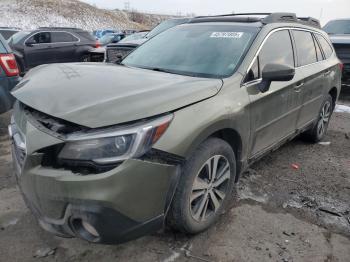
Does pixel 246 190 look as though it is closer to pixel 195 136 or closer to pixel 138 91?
pixel 195 136

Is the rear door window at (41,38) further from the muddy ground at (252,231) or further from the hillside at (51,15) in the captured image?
the hillside at (51,15)

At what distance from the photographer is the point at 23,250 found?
265 centimetres

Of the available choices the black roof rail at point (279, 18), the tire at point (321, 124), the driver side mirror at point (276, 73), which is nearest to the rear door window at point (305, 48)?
the black roof rail at point (279, 18)

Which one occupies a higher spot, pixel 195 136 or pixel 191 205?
pixel 195 136

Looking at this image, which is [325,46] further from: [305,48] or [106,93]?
[106,93]

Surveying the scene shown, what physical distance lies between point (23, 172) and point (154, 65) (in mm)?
1704

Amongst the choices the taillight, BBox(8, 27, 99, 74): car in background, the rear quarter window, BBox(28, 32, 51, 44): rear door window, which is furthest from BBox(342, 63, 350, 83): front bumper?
BBox(28, 32, 51, 44): rear door window

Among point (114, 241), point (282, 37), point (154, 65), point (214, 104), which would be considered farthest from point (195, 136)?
point (282, 37)

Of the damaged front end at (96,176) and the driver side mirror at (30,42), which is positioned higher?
the damaged front end at (96,176)

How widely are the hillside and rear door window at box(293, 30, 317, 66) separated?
132 feet

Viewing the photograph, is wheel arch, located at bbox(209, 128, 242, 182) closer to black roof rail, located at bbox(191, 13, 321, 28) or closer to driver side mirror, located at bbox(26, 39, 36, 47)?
black roof rail, located at bbox(191, 13, 321, 28)

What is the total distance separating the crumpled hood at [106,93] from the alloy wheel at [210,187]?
0.57 meters

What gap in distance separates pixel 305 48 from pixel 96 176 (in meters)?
3.34

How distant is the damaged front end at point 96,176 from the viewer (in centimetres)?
204
